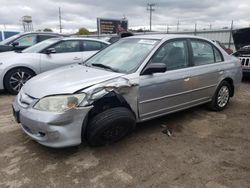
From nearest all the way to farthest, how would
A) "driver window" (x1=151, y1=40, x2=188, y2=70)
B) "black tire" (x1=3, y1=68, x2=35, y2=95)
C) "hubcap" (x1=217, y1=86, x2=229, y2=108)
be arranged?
"driver window" (x1=151, y1=40, x2=188, y2=70), "hubcap" (x1=217, y1=86, x2=229, y2=108), "black tire" (x1=3, y1=68, x2=35, y2=95)

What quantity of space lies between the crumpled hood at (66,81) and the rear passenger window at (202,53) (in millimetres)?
1663

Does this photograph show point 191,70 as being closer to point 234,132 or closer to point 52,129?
point 234,132

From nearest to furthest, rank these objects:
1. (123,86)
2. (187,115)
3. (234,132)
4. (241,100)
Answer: (123,86) < (234,132) < (187,115) < (241,100)

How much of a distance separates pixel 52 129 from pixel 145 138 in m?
1.44

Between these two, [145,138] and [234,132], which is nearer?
[145,138]

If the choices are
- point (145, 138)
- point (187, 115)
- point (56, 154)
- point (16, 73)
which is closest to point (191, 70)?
point (187, 115)

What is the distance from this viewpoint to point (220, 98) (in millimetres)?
4738

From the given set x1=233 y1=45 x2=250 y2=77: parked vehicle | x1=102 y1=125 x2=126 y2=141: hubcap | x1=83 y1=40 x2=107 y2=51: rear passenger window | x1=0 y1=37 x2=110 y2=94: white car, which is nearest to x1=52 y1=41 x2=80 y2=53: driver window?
x1=0 y1=37 x2=110 y2=94: white car

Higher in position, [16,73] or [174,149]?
[16,73]

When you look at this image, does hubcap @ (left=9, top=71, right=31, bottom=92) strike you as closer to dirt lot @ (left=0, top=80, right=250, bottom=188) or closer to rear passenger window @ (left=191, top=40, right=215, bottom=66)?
dirt lot @ (left=0, top=80, right=250, bottom=188)

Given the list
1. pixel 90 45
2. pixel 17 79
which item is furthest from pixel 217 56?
pixel 17 79

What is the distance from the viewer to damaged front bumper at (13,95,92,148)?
2682 millimetres

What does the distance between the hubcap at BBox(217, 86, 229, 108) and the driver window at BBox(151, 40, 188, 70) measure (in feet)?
4.09

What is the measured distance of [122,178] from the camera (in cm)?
258
